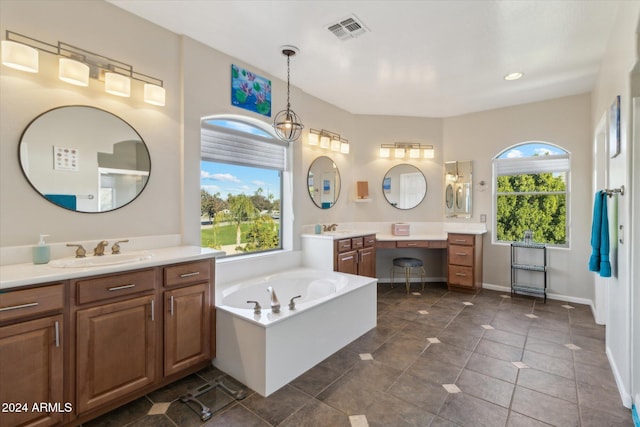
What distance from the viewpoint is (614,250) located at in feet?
7.56

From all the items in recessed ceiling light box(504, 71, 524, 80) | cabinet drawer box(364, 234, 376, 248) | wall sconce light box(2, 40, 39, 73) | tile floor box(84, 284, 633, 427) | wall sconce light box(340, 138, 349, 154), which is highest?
recessed ceiling light box(504, 71, 524, 80)

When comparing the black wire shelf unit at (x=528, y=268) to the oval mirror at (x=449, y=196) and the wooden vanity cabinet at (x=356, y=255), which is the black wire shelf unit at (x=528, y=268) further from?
the wooden vanity cabinet at (x=356, y=255)

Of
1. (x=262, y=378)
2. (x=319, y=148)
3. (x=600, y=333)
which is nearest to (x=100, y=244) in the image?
(x=262, y=378)

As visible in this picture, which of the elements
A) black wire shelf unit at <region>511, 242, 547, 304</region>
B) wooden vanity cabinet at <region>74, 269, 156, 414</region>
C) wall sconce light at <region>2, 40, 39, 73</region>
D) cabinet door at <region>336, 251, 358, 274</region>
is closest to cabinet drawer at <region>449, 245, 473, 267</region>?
black wire shelf unit at <region>511, 242, 547, 304</region>

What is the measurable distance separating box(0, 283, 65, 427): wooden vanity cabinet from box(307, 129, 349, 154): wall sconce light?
3203 mm

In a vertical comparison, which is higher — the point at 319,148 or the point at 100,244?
the point at 319,148

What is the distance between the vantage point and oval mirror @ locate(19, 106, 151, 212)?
6.55 ft

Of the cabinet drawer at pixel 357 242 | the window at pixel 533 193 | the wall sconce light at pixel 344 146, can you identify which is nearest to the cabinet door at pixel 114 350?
the cabinet drawer at pixel 357 242

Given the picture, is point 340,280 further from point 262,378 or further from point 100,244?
point 100,244

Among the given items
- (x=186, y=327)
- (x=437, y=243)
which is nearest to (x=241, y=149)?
(x=186, y=327)

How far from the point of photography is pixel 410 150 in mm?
5043

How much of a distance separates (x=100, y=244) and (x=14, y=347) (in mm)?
806

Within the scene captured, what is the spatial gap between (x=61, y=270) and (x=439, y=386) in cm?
258

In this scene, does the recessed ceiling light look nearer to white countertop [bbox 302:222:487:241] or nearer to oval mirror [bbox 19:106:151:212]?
white countertop [bbox 302:222:487:241]
